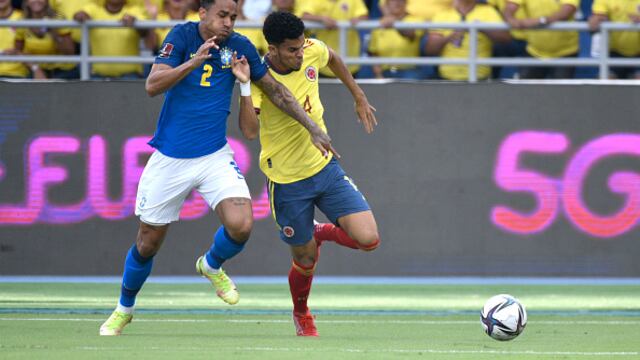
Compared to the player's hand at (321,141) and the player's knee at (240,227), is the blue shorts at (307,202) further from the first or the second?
the player's hand at (321,141)

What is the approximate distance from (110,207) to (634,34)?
6.46m

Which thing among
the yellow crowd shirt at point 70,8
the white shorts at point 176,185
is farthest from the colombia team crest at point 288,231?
the yellow crowd shirt at point 70,8

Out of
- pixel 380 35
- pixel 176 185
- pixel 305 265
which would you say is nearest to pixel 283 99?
pixel 176 185

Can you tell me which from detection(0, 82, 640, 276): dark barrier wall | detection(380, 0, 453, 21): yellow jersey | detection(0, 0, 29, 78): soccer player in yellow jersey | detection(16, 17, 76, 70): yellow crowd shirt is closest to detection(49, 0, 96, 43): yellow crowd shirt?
→ detection(16, 17, 76, 70): yellow crowd shirt

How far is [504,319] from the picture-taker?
8789 mm

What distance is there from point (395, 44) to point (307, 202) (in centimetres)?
588

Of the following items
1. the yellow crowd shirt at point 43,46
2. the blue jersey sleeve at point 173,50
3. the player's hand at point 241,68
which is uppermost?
the blue jersey sleeve at point 173,50

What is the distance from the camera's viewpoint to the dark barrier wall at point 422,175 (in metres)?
15.1

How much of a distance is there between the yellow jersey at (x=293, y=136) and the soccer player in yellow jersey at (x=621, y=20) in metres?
5.86

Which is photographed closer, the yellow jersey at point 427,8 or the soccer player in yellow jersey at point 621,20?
the soccer player in yellow jersey at point 621,20

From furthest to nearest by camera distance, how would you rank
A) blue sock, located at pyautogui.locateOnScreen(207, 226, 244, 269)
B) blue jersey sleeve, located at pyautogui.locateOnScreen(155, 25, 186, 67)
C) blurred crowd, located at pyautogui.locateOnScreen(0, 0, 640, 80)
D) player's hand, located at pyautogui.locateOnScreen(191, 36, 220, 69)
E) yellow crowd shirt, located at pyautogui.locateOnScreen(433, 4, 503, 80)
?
yellow crowd shirt, located at pyautogui.locateOnScreen(433, 4, 503, 80)
blurred crowd, located at pyautogui.locateOnScreen(0, 0, 640, 80)
blue sock, located at pyautogui.locateOnScreen(207, 226, 244, 269)
blue jersey sleeve, located at pyautogui.locateOnScreen(155, 25, 186, 67)
player's hand, located at pyautogui.locateOnScreen(191, 36, 220, 69)

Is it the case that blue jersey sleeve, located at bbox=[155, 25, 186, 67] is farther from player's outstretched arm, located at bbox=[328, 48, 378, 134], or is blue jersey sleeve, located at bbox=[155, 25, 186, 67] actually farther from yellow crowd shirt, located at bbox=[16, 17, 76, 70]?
yellow crowd shirt, located at bbox=[16, 17, 76, 70]

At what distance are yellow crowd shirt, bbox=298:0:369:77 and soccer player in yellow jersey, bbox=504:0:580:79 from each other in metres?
1.76

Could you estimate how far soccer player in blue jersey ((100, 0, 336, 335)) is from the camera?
952 centimetres
